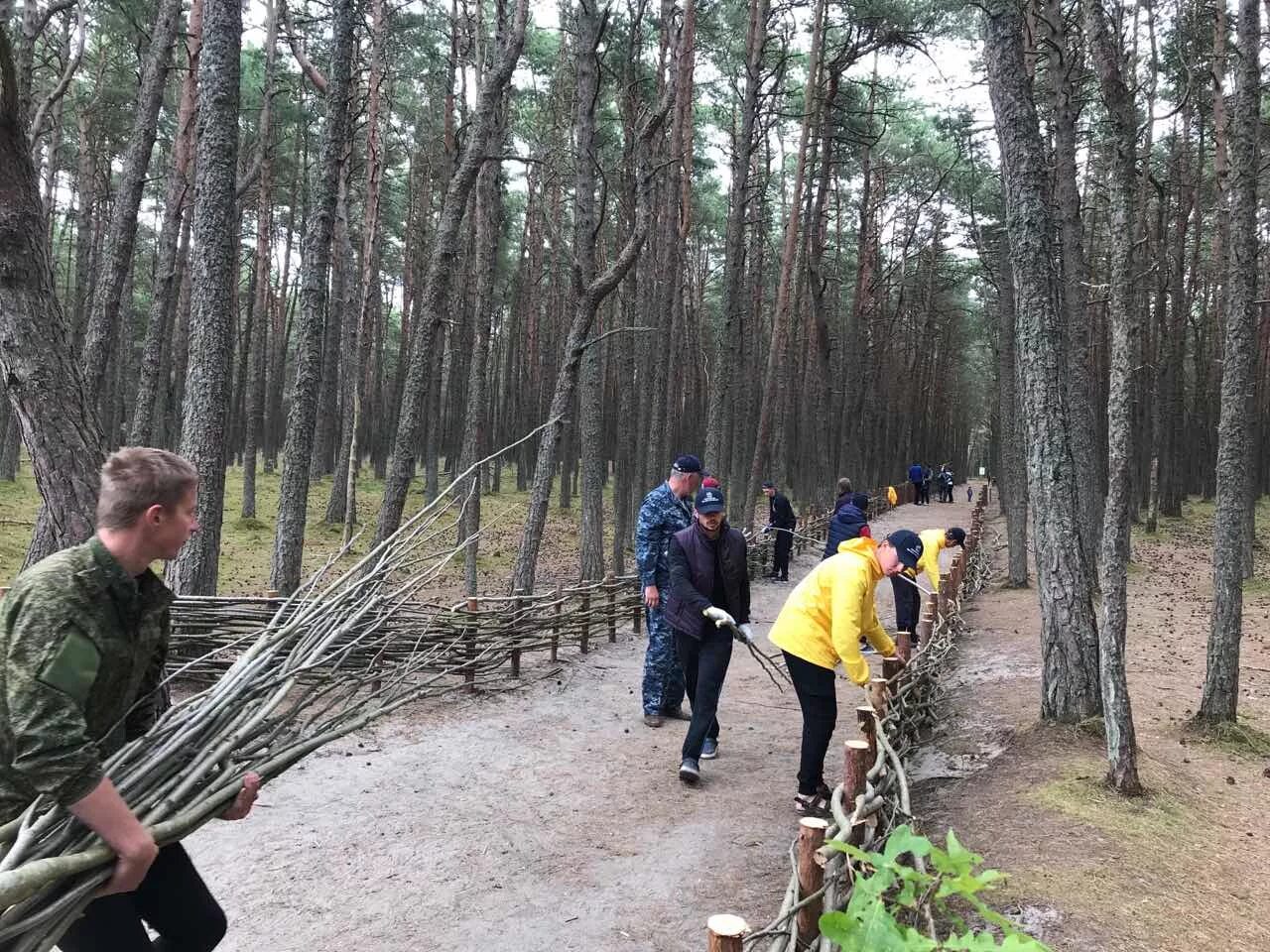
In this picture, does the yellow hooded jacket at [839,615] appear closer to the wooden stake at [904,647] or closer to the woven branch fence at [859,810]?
the woven branch fence at [859,810]

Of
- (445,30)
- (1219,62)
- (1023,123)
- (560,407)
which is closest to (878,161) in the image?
(1219,62)

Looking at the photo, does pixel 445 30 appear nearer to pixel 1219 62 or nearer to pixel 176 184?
pixel 176 184

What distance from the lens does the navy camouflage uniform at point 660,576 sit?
17.8ft

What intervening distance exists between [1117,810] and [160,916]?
4.01 metres

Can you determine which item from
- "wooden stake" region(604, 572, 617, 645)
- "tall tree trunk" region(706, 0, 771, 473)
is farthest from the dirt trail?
"tall tree trunk" region(706, 0, 771, 473)

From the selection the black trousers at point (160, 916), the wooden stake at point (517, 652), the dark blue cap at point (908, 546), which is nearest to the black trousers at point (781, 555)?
the dark blue cap at point (908, 546)

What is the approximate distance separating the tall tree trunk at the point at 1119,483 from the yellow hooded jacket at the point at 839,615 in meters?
1.17

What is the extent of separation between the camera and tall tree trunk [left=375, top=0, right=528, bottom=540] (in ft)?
23.9

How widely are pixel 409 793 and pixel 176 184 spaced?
8.37 m

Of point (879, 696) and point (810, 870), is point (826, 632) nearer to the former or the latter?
point (879, 696)

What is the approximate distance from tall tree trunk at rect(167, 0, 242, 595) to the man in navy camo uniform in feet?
10.9

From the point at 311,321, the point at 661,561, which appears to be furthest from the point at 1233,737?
the point at 311,321

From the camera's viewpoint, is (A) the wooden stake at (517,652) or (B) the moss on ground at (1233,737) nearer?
(B) the moss on ground at (1233,737)

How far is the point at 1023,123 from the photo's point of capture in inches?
192
